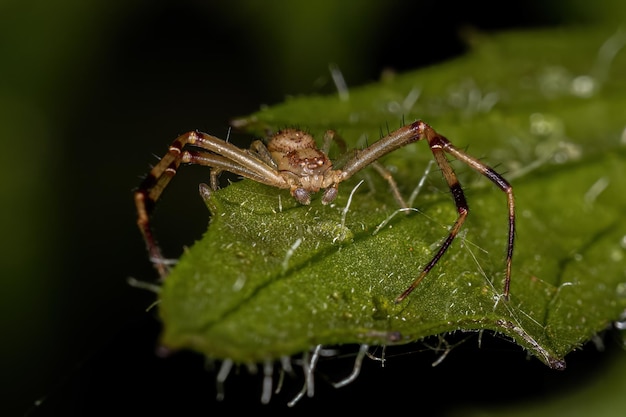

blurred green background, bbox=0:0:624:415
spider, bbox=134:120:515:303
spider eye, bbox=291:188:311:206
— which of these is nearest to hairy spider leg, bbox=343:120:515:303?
spider, bbox=134:120:515:303

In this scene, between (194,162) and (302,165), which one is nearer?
(194,162)

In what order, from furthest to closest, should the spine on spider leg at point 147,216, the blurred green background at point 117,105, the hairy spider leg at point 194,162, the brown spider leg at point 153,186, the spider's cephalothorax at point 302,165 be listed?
the blurred green background at point 117,105 < the spider's cephalothorax at point 302,165 < the hairy spider leg at point 194,162 < the brown spider leg at point 153,186 < the spine on spider leg at point 147,216

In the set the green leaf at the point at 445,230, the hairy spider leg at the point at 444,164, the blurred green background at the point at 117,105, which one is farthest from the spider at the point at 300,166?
the blurred green background at the point at 117,105

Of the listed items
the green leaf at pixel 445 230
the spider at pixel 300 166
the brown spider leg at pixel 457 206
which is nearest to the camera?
the green leaf at pixel 445 230

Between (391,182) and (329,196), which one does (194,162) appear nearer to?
(329,196)

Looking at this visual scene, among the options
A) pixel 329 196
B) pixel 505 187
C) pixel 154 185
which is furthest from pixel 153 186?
pixel 505 187

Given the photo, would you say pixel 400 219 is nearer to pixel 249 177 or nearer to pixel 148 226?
pixel 249 177

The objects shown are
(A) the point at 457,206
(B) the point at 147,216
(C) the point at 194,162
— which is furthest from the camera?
(C) the point at 194,162

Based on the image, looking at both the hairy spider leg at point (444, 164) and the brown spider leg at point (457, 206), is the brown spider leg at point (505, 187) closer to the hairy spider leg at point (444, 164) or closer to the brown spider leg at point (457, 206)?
the hairy spider leg at point (444, 164)
